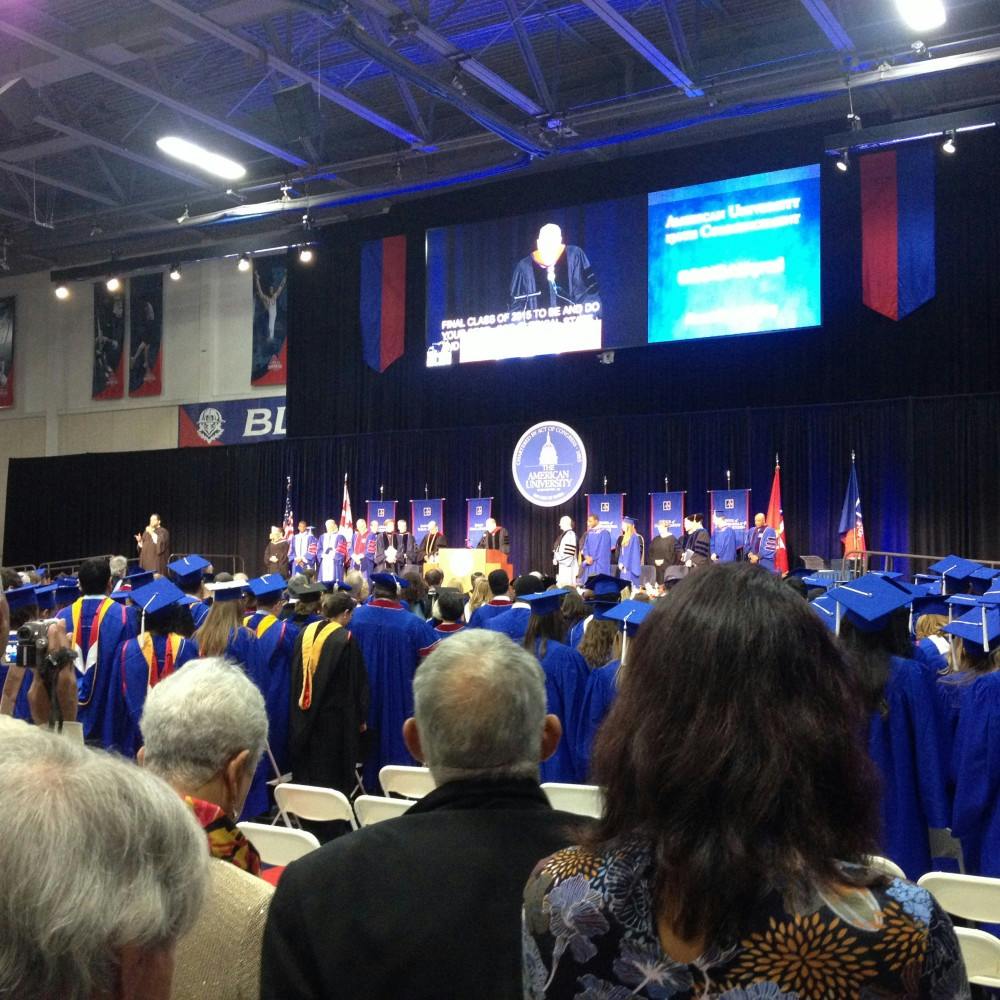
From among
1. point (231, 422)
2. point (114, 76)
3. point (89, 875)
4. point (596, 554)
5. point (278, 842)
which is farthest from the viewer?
point (231, 422)

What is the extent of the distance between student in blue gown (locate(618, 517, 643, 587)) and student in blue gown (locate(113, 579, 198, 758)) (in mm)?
10115

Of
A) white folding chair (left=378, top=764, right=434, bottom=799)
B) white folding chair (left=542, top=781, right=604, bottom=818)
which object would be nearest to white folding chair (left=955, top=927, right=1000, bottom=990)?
white folding chair (left=542, top=781, right=604, bottom=818)

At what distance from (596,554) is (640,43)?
6862 millimetres

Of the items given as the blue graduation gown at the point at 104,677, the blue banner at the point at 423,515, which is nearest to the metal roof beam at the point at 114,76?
the blue banner at the point at 423,515

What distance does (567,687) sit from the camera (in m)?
4.88

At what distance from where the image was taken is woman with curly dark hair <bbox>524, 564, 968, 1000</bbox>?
92 centimetres

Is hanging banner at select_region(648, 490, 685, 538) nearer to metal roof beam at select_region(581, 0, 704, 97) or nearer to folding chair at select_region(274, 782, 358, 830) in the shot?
metal roof beam at select_region(581, 0, 704, 97)

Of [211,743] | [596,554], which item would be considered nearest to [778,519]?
[596,554]

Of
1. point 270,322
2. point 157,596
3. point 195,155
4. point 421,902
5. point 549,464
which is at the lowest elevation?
point 421,902

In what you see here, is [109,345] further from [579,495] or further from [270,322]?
[579,495]

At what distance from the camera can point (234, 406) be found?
2100 centimetres

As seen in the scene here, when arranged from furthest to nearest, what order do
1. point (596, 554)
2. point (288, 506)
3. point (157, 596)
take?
1. point (288, 506)
2. point (596, 554)
3. point (157, 596)

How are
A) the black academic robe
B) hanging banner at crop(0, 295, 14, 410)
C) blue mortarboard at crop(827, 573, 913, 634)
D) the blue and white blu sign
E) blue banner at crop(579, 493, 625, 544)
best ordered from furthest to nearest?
hanging banner at crop(0, 295, 14, 410) < the blue and white blu sign < blue banner at crop(579, 493, 625, 544) < the black academic robe < blue mortarboard at crop(827, 573, 913, 634)

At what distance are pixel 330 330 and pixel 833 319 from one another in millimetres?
8933
